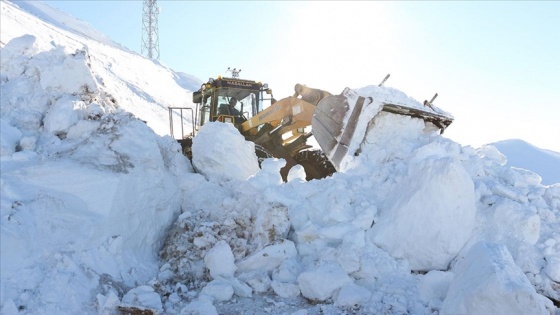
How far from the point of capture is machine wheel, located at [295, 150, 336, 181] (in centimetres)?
719

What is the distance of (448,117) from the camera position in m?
5.40

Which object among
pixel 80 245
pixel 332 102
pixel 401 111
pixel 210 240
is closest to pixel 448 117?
pixel 401 111

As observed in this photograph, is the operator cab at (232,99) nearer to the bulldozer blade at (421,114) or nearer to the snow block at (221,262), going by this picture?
the bulldozer blade at (421,114)

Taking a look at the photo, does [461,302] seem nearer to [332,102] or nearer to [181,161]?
[332,102]

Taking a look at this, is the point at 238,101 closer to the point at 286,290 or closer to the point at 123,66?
the point at 286,290

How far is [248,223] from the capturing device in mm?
4598

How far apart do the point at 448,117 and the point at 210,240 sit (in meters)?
3.02

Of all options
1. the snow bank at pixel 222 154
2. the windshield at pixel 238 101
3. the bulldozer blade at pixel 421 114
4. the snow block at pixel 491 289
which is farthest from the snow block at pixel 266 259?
the windshield at pixel 238 101

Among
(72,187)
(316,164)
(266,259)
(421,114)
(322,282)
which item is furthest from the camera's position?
(316,164)

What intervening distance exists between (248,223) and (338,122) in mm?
1667

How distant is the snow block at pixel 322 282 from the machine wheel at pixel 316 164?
3.56 meters

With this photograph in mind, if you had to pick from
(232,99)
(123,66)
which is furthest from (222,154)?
(123,66)

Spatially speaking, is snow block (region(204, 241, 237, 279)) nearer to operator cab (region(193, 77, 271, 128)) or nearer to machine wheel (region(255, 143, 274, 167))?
machine wheel (region(255, 143, 274, 167))

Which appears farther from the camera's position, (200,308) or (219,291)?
(219,291)
